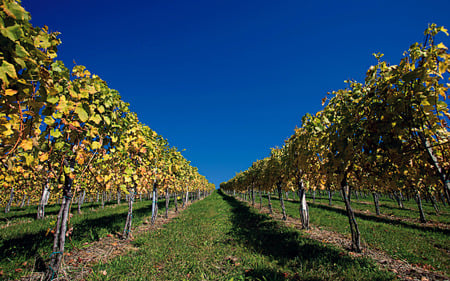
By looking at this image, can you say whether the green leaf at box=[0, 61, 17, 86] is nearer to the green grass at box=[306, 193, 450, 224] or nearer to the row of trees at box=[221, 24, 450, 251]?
the row of trees at box=[221, 24, 450, 251]

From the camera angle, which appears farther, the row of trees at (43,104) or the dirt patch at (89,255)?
the dirt patch at (89,255)

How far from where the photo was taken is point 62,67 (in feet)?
10.5

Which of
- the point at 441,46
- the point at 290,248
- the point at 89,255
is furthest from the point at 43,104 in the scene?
the point at 290,248

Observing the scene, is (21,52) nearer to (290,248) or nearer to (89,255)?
(89,255)

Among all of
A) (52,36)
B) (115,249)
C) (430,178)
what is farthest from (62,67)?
(115,249)

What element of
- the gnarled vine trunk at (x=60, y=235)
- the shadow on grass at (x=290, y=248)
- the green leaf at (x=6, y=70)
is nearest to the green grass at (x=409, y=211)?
the shadow on grass at (x=290, y=248)

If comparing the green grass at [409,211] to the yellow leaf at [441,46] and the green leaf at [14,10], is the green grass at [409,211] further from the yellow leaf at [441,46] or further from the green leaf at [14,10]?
the green leaf at [14,10]

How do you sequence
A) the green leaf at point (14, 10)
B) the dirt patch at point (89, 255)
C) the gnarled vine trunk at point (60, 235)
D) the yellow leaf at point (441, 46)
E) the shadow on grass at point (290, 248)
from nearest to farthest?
1. the green leaf at point (14, 10)
2. the yellow leaf at point (441, 46)
3. the gnarled vine trunk at point (60, 235)
4. the dirt patch at point (89, 255)
5. the shadow on grass at point (290, 248)

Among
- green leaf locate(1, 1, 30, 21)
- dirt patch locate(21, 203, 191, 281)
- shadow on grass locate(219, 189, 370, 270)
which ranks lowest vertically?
shadow on grass locate(219, 189, 370, 270)

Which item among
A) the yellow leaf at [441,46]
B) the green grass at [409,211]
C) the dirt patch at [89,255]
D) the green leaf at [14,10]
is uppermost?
the yellow leaf at [441,46]

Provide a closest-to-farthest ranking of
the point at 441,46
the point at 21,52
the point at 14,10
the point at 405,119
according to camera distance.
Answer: the point at 14,10 → the point at 21,52 → the point at 441,46 → the point at 405,119

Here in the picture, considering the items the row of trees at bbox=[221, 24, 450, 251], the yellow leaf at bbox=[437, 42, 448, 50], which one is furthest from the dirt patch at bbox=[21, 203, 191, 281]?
the yellow leaf at bbox=[437, 42, 448, 50]

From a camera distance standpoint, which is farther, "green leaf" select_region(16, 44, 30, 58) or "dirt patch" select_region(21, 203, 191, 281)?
"dirt patch" select_region(21, 203, 191, 281)

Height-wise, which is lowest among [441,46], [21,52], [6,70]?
[6,70]
